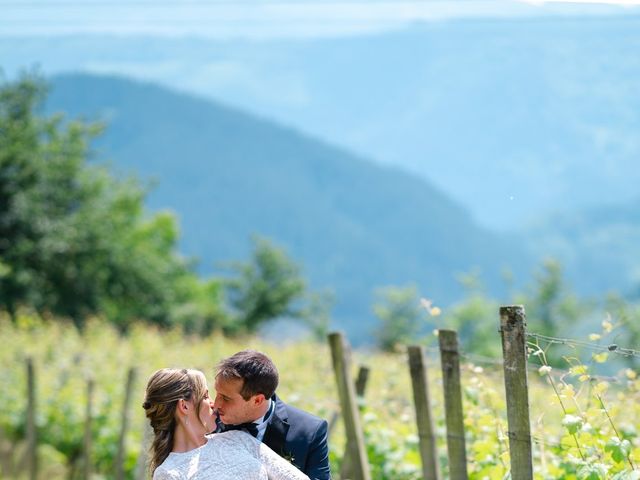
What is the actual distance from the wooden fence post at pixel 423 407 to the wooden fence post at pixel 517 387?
1.29 metres

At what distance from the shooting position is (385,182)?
542ft

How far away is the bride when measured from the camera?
2.85 meters

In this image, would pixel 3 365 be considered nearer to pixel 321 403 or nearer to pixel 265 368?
pixel 321 403

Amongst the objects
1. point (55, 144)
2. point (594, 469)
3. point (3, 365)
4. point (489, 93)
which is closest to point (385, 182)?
point (489, 93)

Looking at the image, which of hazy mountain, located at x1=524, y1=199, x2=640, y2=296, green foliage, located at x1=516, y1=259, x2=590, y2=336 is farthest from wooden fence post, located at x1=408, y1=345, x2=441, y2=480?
hazy mountain, located at x1=524, y1=199, x2=640, y2=296

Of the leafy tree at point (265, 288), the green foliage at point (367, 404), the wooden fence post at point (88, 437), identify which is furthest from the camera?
the leafy tree at point (265, 288)

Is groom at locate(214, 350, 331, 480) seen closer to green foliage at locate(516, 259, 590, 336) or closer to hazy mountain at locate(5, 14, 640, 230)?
green foliage at locate(516, 259, 590, 336)

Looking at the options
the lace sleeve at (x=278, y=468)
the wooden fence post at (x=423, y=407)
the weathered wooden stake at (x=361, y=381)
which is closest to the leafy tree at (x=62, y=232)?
the weathered wooden stake at (x=361, y=381)

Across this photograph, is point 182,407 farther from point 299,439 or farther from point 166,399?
point 299,439

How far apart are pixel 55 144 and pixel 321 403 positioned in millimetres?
27862

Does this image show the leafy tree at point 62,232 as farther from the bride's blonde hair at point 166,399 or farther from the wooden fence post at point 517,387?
the wooden fence post at point 517,387

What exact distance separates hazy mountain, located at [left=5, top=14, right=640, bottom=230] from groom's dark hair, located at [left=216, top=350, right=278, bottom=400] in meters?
88.6

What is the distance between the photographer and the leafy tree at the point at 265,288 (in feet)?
188

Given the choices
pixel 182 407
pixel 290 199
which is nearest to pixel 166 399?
pixel 182 407
